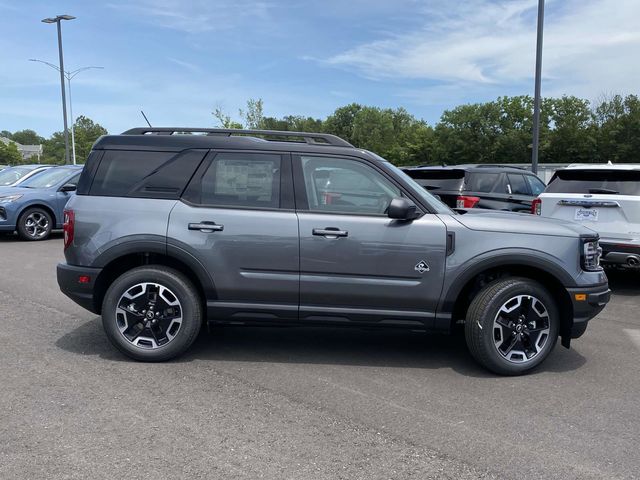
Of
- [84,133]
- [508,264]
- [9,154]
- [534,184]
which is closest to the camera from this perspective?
[508,264]

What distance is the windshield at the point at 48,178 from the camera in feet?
43.4

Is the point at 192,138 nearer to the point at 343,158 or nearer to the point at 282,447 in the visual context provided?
the point at 343,158

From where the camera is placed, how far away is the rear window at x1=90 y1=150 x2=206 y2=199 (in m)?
4.84

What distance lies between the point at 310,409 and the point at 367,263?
124cm

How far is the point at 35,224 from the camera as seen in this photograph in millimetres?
12727

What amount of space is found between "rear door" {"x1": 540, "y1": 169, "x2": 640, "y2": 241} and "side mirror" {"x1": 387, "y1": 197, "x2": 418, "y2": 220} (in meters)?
4.04

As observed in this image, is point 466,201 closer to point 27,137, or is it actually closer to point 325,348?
point 325,348

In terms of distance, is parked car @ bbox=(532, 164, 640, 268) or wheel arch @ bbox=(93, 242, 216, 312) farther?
parked car @ bbox=(532, 164, 640, 268)

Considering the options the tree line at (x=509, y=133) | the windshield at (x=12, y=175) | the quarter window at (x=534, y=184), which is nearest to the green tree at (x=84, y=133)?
the tree line at (x=509, y=133)

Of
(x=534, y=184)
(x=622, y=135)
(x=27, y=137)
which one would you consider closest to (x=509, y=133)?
(x=622, y=135)

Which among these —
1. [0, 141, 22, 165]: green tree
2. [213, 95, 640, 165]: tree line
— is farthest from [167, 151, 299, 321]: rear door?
[0, 141, 22, 165]: green tree

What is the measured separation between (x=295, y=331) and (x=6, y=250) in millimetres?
7874

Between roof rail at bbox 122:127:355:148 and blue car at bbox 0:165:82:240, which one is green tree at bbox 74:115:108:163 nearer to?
blue car at bbox 0:165:82:240

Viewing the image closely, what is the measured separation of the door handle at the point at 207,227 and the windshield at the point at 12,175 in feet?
37.0
